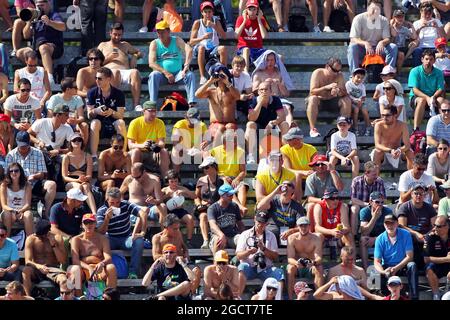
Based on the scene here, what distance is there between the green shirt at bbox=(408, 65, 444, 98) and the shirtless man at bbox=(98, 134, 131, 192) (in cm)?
461

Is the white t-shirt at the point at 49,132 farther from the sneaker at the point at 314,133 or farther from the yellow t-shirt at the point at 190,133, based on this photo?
the sneaker at the point at 314,133

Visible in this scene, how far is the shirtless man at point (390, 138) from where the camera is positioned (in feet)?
87.5

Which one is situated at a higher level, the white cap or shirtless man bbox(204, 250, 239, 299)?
the white cap

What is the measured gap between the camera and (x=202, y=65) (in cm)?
2789

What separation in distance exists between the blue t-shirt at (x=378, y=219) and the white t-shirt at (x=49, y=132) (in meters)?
4.17

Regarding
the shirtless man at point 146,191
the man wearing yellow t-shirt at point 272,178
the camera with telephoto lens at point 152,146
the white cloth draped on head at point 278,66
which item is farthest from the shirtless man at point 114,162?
the white cloth draped on head at point 278,66

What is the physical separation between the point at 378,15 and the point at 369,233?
4.48 meters

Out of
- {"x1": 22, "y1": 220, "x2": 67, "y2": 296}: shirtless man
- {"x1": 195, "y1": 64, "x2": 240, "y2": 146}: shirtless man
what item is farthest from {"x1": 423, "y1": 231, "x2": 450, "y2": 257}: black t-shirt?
{"x1": 22, "y1": 220, "x2": 67, "y2": 296}: shirtless man

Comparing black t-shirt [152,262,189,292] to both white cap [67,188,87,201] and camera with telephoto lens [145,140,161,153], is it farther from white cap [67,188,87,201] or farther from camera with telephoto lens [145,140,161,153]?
camera with telephoto lens [145,140,161,153]

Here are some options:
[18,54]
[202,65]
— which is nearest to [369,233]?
[202,65]

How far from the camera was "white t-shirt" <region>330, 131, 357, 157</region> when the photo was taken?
2647 centimetres

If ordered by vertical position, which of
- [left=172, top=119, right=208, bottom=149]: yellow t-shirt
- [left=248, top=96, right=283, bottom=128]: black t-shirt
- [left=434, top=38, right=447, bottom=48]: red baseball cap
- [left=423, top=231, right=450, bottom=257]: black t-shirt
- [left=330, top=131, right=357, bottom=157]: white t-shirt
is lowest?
[left=423, top=231, right=450, bottom=257]: black t-shirt

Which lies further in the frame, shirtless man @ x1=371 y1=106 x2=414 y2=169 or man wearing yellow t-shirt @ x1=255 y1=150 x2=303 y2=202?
shirtless man @ x1=371 y1=106 x2=414 y2=169
